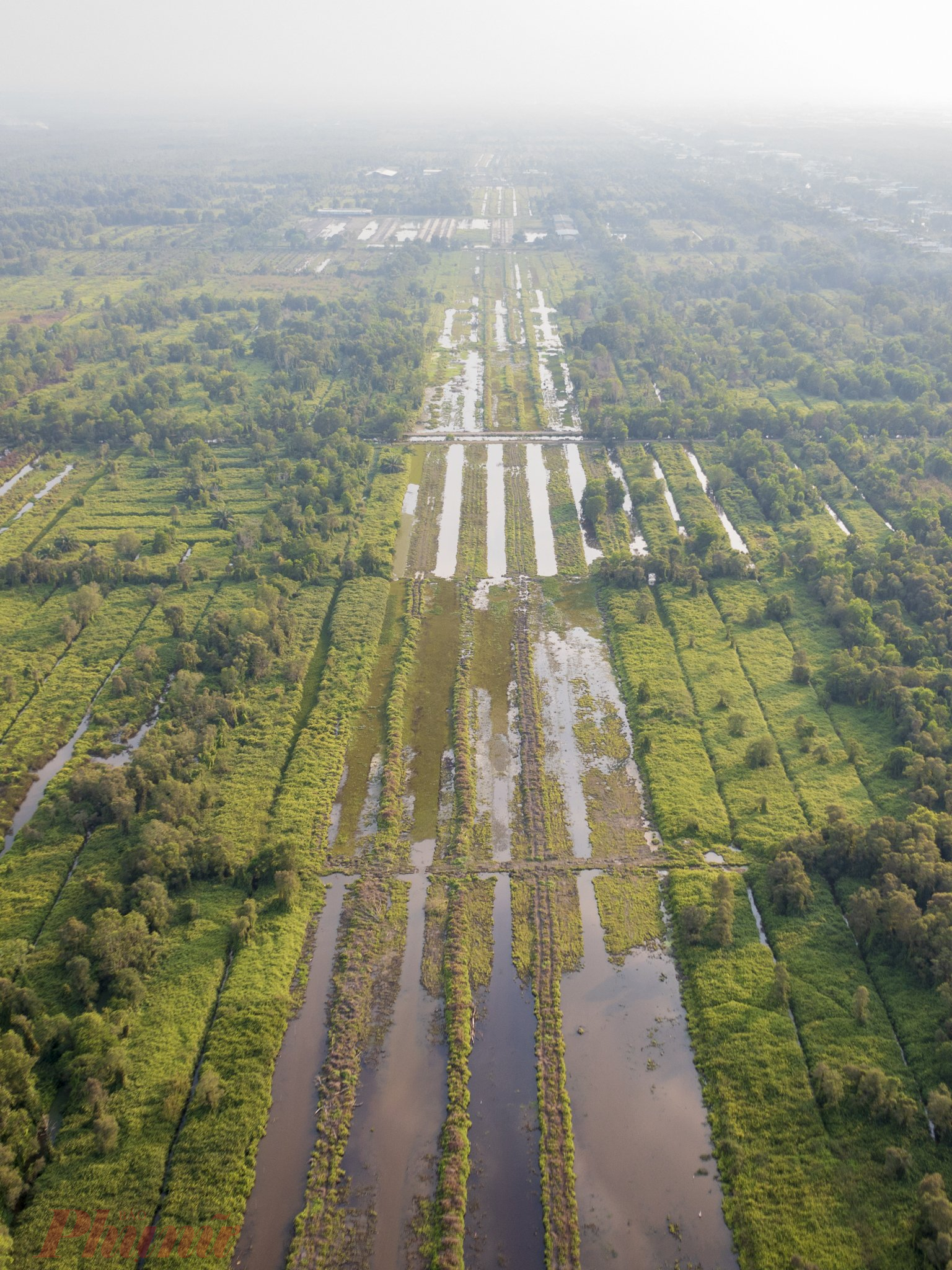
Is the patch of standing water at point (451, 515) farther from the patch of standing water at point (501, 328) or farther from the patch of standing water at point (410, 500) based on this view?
the patch of standing water at point (501, 328)

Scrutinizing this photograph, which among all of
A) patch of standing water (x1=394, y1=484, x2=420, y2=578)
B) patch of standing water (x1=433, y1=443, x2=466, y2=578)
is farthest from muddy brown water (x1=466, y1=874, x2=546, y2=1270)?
patch of standing water (x1=394, y1=484, x2=420, y2=578)

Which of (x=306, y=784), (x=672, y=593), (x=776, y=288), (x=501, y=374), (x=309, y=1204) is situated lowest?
(x=309, y=1204)

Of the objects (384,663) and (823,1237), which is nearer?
(823,1237)

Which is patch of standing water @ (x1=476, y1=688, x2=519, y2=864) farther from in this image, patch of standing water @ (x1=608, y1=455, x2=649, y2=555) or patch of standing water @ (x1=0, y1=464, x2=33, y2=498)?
patch of standing water @ (x1=0, y1=464, x2=33, y2=498)

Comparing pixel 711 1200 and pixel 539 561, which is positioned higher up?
pixel 539 561

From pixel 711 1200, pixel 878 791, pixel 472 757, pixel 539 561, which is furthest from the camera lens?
pixel 539 561

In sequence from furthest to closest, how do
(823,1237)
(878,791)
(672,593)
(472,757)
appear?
1. (672,593)
2. (472,757)
3. (878,791)
4. (823,1237)

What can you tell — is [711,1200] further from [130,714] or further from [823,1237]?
[130,714]

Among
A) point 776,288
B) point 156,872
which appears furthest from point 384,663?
point 776,288
